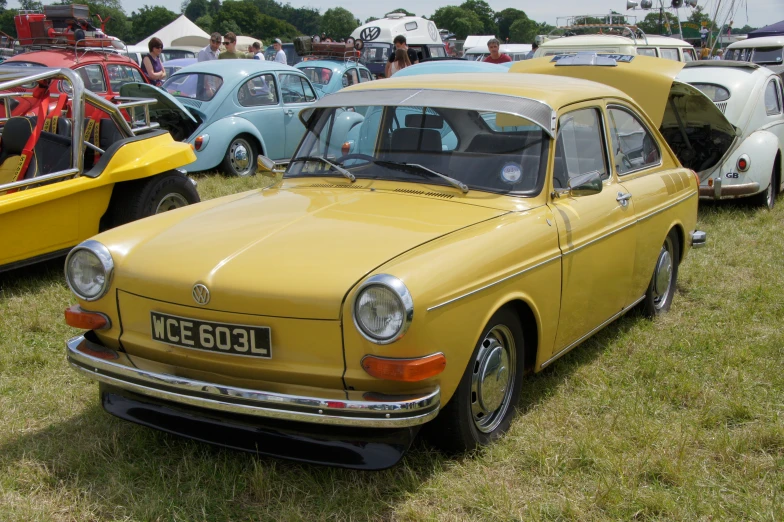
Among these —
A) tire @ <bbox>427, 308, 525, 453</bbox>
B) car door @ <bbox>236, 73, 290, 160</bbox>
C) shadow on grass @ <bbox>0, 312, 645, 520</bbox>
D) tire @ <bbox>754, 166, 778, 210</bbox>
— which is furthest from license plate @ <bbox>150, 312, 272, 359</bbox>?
car door @ <bbox>236, 73, 290, 160</bbox>

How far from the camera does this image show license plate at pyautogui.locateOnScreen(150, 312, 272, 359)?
2902 mm

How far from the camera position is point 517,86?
4121mm

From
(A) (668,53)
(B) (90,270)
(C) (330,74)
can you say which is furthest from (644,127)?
(C) (330,74)

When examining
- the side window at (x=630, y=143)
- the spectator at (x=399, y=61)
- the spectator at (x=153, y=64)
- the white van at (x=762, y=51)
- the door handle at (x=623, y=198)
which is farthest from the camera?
the white van at (x=762, y=51)

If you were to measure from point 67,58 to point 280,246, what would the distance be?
9536mm

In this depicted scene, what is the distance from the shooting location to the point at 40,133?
19.7 feet

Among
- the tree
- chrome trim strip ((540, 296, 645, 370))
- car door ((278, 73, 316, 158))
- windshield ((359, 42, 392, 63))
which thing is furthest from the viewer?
the tree

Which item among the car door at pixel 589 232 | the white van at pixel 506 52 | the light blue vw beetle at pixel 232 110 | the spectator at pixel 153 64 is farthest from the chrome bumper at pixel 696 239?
the white van at pixel 506 52

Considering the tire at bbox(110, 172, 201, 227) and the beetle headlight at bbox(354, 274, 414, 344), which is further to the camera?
the tire at bbox(110, 172, 201, 227)

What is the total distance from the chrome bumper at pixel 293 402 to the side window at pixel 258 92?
791 centimetres

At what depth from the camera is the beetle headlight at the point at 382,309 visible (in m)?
2.73

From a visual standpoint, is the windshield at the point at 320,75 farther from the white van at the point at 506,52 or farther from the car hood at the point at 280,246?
the white van at the point at 506,52

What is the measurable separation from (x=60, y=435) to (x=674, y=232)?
379 cm

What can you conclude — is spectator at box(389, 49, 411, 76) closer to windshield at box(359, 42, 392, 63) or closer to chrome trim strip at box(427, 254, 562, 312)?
chrome trim strip at box(427, 254, 562, 312)
